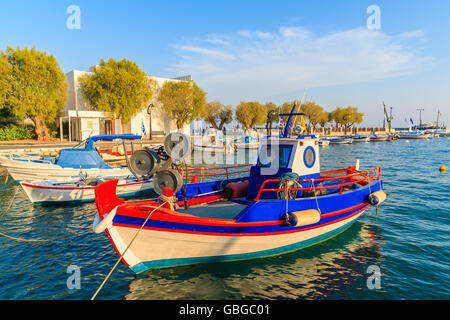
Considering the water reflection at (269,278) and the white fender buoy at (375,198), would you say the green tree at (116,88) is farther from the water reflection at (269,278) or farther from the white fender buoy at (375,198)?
the white fender buoy at (375,198)

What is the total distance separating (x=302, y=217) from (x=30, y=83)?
4098cm

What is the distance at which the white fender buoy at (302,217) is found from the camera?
747 centimetres

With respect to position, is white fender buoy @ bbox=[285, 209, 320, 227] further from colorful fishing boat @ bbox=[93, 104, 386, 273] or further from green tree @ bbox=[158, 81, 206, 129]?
green tree @ bbox=[158, 81, 206, 129]

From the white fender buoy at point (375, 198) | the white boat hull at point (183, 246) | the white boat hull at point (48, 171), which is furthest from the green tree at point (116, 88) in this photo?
the white fender buoy at point (375, 198)

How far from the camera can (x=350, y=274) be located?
7.52m

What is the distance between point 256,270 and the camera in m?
7.62

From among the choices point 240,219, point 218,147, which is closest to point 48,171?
point 240,219

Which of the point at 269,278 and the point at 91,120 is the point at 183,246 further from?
the point at 91,120

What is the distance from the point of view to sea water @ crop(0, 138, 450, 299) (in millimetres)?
6668

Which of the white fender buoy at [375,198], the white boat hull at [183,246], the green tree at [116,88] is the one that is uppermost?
the green tree at [116,88]

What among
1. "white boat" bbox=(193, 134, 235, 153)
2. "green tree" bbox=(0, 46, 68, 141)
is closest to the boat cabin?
"white boat" bbox=(193, 134, 235, 153)

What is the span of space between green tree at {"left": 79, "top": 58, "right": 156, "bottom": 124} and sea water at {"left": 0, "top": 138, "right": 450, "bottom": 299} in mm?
34746
